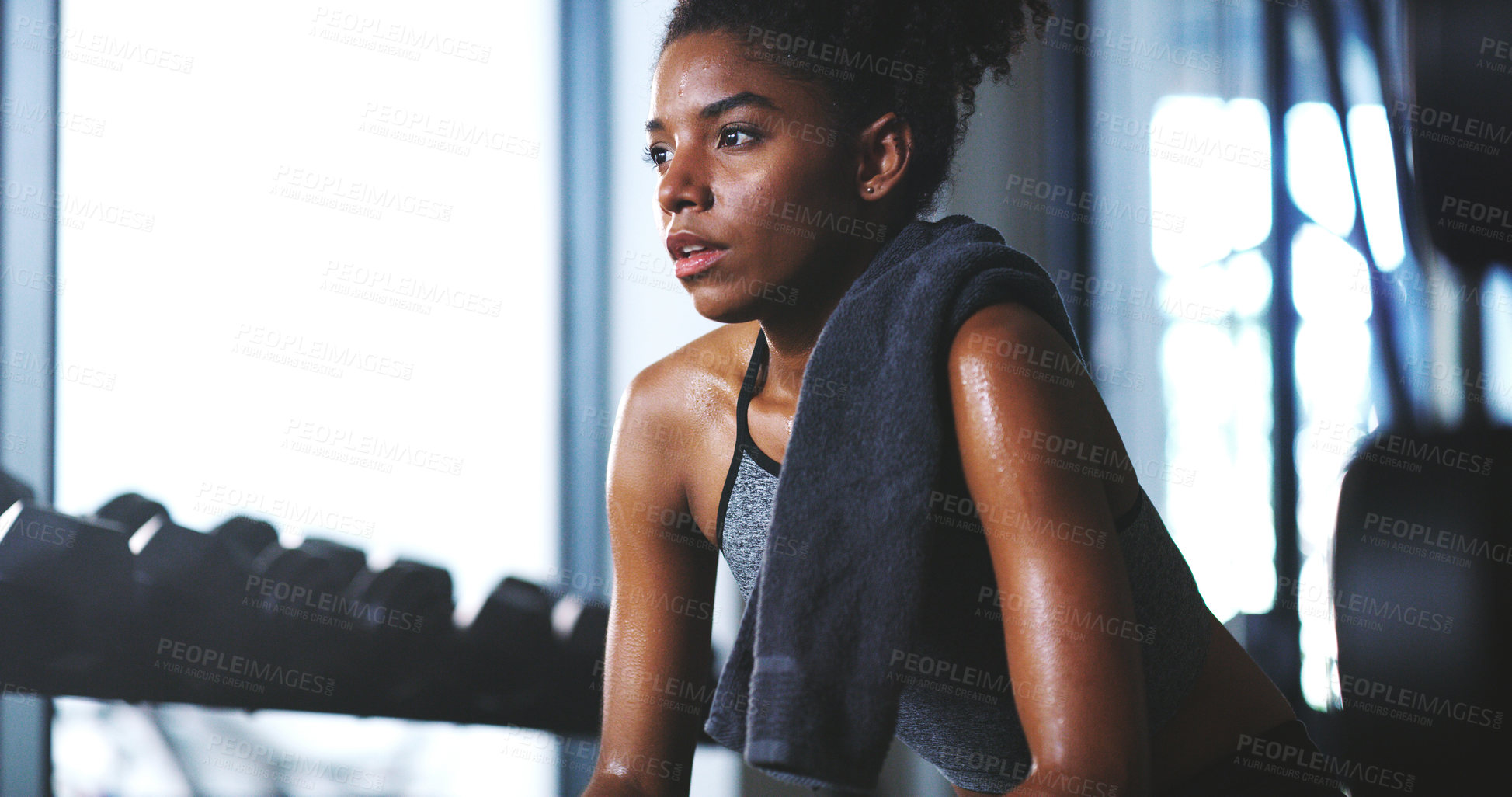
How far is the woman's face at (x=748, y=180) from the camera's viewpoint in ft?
2.28

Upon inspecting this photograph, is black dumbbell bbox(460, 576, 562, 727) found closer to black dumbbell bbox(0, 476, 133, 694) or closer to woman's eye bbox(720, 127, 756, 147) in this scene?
black dumbbell bbox(0, 476, 133, 694)

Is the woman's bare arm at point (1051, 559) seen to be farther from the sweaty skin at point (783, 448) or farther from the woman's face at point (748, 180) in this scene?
the woman's face at point (748, 180)

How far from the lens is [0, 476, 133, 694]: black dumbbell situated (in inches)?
43.7

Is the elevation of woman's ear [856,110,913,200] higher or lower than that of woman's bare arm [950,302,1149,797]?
higher

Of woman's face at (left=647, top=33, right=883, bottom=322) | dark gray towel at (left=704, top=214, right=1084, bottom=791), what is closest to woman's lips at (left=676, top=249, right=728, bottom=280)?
woman's face at (left=647, top=33, right=883, bottom=322)

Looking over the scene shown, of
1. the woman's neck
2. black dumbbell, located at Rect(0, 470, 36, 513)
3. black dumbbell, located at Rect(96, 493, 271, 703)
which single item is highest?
black dumbbell, located at Rect(0, 470, 36, 513)

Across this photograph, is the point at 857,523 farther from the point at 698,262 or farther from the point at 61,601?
the point at 61,601

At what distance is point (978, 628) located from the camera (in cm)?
69

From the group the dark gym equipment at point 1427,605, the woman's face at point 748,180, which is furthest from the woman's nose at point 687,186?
the dark gym equipment at point 1427,605

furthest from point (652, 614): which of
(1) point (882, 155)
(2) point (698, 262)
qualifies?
(1) point (882, 155)

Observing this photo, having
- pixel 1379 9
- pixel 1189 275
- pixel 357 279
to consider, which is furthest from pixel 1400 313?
pixel 357 279

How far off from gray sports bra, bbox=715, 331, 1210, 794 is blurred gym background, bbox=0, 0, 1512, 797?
0.37m

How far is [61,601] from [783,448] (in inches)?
35.1

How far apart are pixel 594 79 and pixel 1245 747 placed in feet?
6.77
